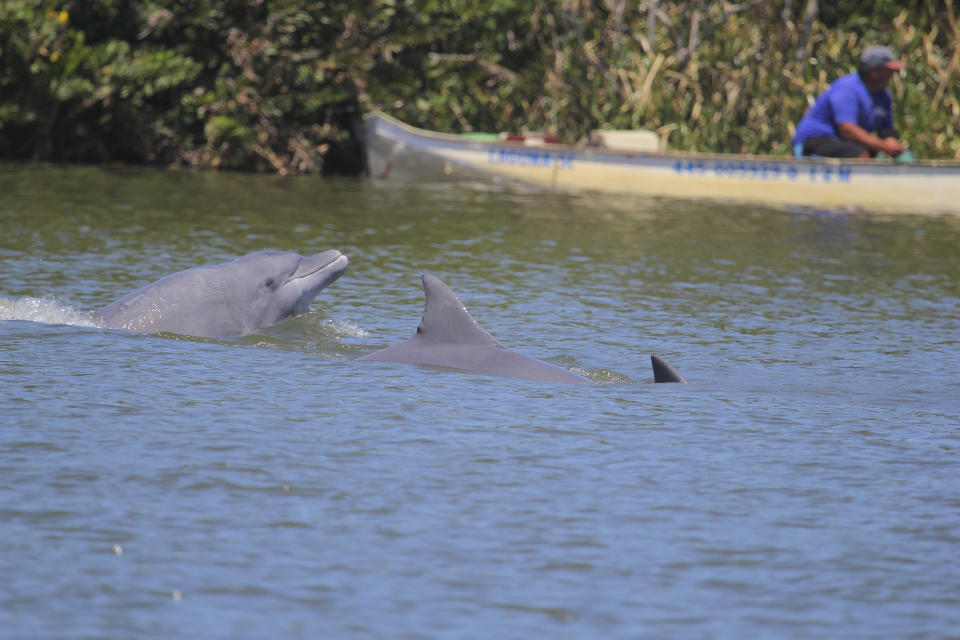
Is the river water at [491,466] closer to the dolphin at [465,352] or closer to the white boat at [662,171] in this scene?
the dolphin at [465,352]

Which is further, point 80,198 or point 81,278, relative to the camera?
point 80,198

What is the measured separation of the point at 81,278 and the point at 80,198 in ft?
18.0

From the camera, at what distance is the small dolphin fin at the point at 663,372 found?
6809 mm

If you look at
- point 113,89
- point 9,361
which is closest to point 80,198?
point 113,89

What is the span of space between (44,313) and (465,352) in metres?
2.79

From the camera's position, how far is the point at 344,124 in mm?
21172

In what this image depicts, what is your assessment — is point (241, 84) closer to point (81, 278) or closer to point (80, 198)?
point (80, 198)

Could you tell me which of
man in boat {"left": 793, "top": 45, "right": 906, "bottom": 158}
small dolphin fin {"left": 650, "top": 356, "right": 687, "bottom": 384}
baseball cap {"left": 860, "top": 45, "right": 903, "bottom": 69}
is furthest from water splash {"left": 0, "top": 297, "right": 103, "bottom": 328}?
man in boat {"left": 793, "top": 45, "right": 906, "bottom": 158}

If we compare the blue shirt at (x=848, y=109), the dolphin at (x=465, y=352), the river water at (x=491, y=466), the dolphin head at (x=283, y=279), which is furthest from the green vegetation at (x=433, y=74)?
the dolphin at (x=465, y=352)

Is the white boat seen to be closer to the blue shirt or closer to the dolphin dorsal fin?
the blue shirt

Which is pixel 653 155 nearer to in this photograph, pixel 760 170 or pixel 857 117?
pixel 760 170

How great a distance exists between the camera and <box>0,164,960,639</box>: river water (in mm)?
4125

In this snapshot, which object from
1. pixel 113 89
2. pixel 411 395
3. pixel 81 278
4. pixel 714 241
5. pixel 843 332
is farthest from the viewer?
pixel 113 89

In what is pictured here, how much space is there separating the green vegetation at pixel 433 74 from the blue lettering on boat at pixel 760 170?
251cm
